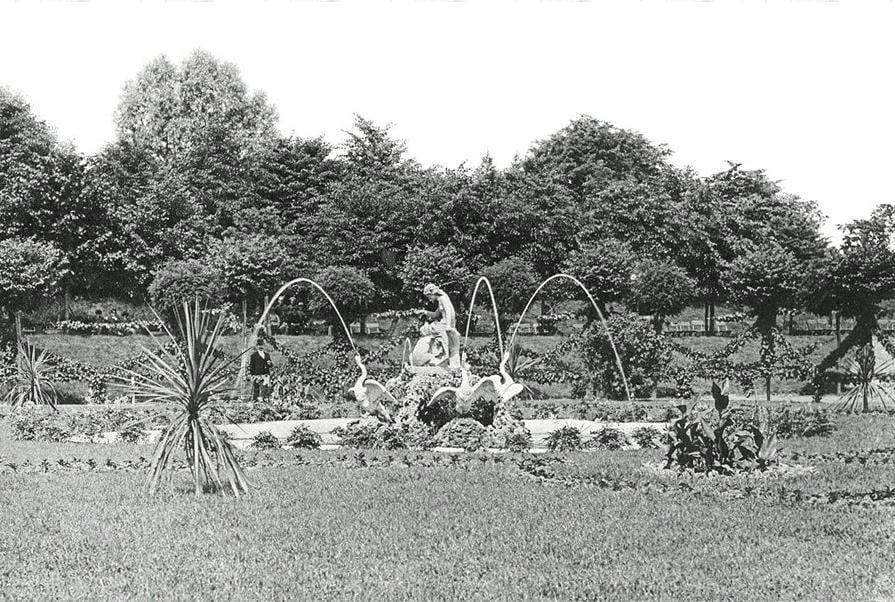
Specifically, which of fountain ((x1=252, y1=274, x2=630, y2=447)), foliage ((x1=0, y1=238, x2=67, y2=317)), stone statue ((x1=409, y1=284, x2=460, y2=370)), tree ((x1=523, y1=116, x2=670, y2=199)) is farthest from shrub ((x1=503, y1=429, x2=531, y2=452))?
tree ((x1=523, y1=116, x2=670, y2=199))

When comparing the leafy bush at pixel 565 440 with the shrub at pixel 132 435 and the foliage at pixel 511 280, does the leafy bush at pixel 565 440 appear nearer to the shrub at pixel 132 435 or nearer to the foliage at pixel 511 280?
the shrub at pixel 132 435

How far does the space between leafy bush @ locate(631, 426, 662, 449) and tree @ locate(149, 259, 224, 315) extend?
20.3 m

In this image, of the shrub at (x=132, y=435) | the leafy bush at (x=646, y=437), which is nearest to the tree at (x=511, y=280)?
the shrub at (x=132, y=435)

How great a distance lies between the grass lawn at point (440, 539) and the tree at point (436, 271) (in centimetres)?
2382

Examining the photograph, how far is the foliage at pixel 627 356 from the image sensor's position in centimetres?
2678

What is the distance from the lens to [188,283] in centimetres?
3325

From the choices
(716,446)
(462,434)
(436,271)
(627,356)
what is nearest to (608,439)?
(462,434)

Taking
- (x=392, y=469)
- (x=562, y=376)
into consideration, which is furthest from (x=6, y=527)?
(x=562, y=376)

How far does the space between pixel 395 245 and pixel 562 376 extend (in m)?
13.7

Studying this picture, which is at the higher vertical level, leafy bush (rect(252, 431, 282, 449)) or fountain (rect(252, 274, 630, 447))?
fountain (rect(252, 274, 630, 447))

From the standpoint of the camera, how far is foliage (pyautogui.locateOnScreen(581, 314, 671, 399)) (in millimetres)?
26781

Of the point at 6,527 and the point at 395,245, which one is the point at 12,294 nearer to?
the point at 395,245

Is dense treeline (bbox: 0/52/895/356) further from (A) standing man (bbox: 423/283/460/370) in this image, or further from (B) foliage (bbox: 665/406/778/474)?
(B) foliage (bbox: 665/406/778/474)

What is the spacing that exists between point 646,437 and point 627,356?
1192cm
